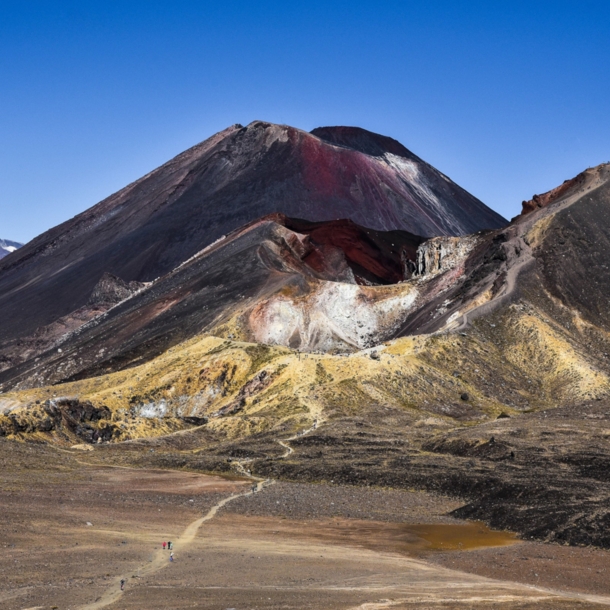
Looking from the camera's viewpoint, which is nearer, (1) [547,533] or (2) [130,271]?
(1) [547,533]

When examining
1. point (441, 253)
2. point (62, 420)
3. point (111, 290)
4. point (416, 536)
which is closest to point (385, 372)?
point (62, 420)

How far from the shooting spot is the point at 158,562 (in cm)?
3006

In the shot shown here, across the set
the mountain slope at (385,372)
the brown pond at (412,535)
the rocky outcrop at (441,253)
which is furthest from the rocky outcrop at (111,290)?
the brown pond at (412,535)

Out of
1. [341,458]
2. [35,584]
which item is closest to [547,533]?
[35,584]

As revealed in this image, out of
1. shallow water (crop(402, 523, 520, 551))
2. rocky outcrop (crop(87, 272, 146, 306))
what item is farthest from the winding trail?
rocky outcrop (crop(87, 272, 146, 306))

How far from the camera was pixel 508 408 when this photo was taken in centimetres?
8188

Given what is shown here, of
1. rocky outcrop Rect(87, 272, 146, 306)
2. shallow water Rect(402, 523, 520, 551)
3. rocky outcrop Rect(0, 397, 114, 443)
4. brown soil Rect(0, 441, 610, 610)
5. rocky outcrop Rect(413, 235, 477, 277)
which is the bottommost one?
shallow water Rect(402, 523, 520, 551)

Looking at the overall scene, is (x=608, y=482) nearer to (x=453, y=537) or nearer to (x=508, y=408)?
(x=453, y=537)

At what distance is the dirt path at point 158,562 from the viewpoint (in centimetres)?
2466

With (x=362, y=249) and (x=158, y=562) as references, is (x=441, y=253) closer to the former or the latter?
(x=362, y=249)

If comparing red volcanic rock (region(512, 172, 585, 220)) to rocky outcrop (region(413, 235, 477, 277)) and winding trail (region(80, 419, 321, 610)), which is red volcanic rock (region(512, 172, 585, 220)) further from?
winding trail (region(80, 419, 321, 610))

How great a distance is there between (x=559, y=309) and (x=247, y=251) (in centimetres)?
4744

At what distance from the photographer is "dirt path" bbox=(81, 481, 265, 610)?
80.9 feet

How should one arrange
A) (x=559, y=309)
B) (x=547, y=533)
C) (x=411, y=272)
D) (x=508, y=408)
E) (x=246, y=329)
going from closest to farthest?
(x=547, y=533)
(x=508, y=408)
(x=559, y=309)
(x=246, y=329)
(x=411, y=272)
